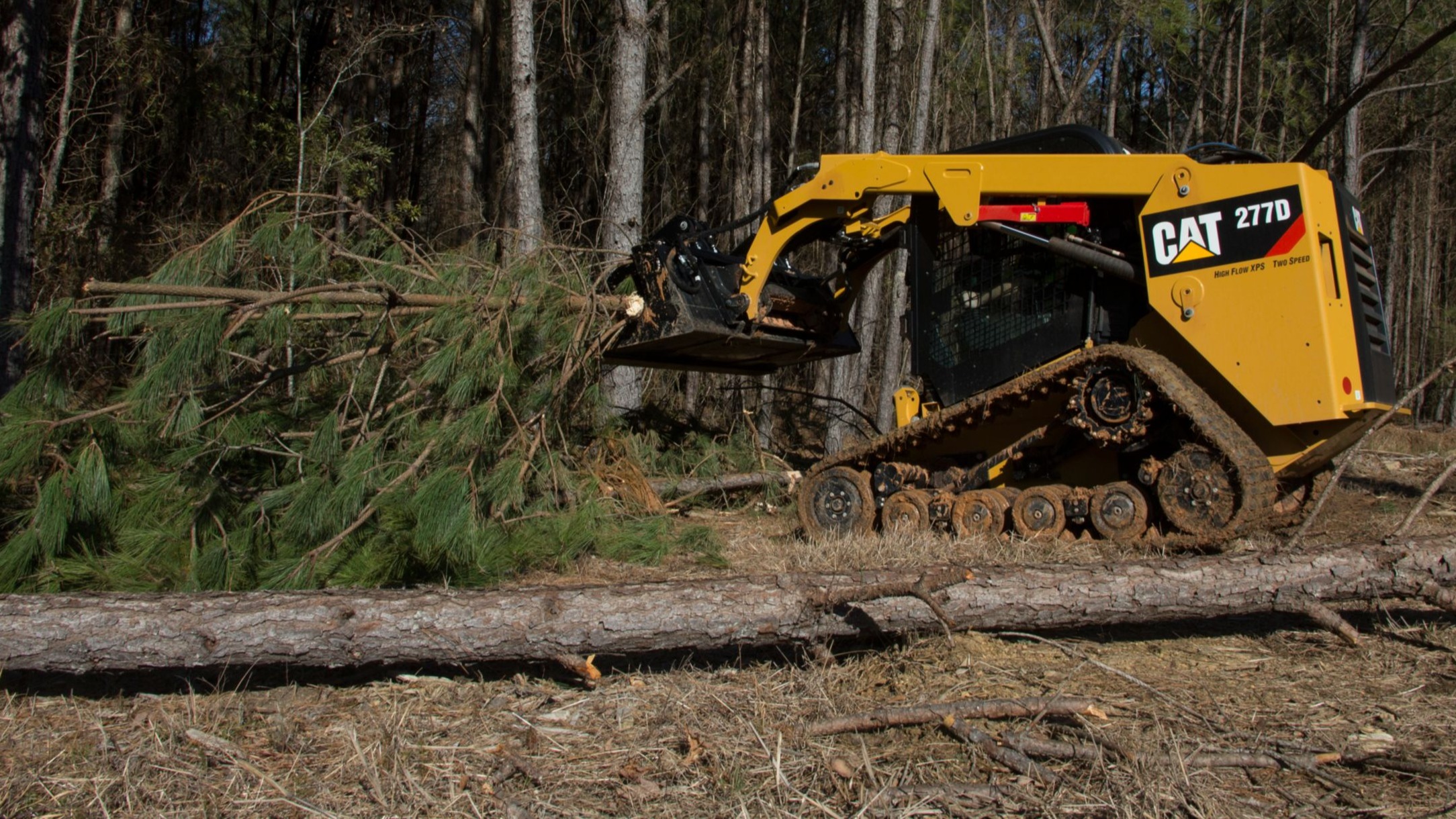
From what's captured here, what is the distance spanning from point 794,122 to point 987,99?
244 inches

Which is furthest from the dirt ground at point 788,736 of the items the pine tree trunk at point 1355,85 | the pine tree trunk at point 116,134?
the pine tree trunk at point 1355,85

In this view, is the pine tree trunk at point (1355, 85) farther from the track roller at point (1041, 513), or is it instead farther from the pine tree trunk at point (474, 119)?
the pine tree trunk at point (474, 119)

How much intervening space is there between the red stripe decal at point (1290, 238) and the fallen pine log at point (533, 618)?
198 cm

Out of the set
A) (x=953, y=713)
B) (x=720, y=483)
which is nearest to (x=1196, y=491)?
(x=953, y=713)

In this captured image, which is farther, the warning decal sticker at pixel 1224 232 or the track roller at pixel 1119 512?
the track roller at pixel 1119 512

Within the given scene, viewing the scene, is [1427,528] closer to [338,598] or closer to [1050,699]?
[1050,699]

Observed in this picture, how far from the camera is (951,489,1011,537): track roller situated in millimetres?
5535

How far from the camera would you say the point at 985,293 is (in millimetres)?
6066

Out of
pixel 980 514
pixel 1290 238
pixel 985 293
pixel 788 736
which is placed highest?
pixel 1290 238

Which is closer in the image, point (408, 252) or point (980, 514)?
point (980, 514)

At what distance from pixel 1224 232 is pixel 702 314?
9.24 feet

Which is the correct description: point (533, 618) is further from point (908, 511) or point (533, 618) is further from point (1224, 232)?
point (1224, 232)

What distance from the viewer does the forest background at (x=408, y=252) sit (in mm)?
4805

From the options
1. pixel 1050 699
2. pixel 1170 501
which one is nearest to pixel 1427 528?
pixel 1170 501
